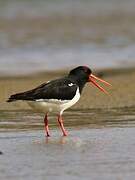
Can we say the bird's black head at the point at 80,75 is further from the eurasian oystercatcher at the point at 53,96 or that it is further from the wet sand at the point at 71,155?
the wet sand at the point at 71,155

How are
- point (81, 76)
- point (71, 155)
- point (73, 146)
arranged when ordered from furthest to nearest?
point (81, 76), point (73, 146), point (71, 155)

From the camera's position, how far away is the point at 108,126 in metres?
9.47

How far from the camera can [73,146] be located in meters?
8.29

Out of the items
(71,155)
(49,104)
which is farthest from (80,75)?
(71,155)

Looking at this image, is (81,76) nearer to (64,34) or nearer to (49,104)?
(49,104)

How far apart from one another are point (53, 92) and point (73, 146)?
4.28ft

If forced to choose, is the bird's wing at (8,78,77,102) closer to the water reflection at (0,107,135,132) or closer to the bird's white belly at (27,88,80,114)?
the bird's white belly at (27,88,80,114)

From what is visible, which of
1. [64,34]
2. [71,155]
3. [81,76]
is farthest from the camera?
[64,34]

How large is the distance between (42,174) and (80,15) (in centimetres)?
1655

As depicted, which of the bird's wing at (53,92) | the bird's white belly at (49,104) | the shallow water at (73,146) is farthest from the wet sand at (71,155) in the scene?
the bird's wing at (53,92)

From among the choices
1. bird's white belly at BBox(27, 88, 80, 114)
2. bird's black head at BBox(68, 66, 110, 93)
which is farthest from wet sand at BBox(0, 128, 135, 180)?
bird's black head at BBox(68, 66, 110, 93)

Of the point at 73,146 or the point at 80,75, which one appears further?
the point at 80,75

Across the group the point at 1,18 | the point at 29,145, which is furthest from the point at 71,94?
the point at 1,18

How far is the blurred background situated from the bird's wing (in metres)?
5.72
